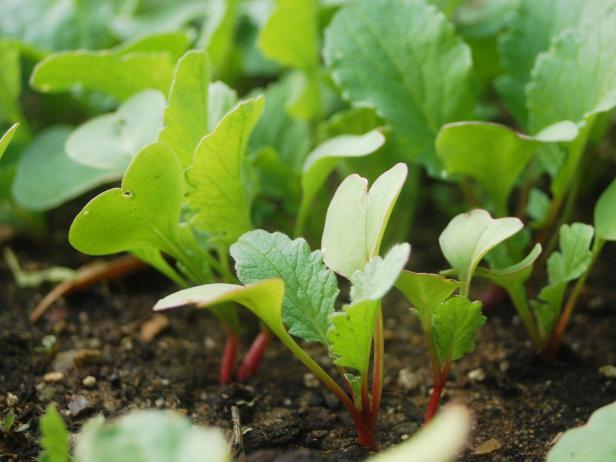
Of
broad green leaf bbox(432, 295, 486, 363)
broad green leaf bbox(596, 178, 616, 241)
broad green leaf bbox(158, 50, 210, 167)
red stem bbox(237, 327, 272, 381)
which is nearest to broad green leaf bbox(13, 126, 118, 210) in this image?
broad green leaf bbox(158, 50, 210, 167)

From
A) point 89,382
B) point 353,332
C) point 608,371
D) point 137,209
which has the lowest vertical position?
point 608,371

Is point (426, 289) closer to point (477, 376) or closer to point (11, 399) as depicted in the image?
point (477, 376)

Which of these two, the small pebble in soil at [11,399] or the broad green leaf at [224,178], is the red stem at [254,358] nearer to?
the broad green leaf at [224,178]

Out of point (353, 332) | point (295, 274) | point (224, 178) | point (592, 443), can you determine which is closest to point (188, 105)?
point (224, 178)

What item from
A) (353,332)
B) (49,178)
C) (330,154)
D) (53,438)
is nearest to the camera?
(53,438)

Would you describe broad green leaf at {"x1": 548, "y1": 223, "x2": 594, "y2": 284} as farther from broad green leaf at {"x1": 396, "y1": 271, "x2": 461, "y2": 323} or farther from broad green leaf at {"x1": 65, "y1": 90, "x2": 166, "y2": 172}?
broad green leaf at {"x1": 65, "y1": 90, "x2": 166, "y2": 172}

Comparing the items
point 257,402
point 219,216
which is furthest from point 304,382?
point 219,216

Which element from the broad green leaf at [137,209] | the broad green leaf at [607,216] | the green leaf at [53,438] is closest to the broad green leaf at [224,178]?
the broad green leaf at [137,209]
